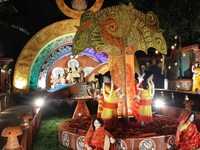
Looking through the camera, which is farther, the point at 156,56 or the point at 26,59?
the point at 156,56

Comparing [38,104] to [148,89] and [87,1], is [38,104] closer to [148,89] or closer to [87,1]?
[148,89]

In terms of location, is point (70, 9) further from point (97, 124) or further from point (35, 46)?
point (97, 124)

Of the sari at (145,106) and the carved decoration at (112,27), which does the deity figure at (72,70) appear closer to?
the carved decoration at (112,27)

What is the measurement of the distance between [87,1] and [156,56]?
6.52 metres

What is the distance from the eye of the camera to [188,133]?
4.27 meters

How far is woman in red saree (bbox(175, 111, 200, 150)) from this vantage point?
13.9 ft

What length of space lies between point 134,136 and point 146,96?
160 centimetres

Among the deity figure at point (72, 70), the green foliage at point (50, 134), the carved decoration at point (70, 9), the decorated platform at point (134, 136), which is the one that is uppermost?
the carved decoration at point (70, 9)

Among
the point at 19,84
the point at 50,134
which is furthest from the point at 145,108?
the point at 19,84

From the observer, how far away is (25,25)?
14.1 metres

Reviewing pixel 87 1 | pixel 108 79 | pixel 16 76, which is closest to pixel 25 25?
pixel 16 76

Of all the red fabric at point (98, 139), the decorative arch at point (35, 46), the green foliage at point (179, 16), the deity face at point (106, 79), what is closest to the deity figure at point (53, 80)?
the decorative arch at point (35, 46)

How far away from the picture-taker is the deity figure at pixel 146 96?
20.4 ft

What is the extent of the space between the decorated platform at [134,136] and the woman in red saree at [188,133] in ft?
2.10
